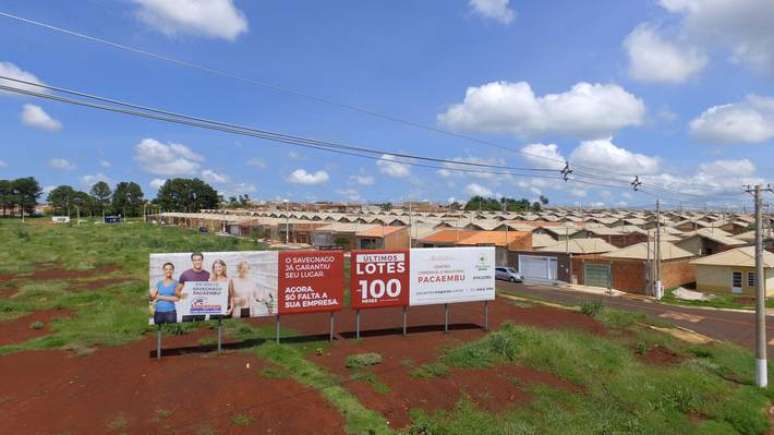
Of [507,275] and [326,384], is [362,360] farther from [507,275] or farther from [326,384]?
[507,275]

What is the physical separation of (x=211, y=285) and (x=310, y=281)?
3.21m

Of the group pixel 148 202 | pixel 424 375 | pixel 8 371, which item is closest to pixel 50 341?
pixel 8 371

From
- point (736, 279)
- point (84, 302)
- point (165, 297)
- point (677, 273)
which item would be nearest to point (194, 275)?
point (165, 297)

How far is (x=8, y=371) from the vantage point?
12797 millimetres

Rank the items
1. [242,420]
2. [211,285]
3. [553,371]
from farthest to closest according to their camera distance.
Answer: [553,371], [211,285], [242,420]

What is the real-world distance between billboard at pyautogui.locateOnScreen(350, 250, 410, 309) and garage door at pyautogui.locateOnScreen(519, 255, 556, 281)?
1355 inches

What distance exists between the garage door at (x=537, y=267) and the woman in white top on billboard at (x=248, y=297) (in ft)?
128

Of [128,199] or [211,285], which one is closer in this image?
[211,285]

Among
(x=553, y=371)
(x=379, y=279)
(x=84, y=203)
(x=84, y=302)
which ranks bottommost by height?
(x=553, y=371)

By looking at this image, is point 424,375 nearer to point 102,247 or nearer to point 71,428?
point 71,428

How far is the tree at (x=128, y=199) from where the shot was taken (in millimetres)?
173250

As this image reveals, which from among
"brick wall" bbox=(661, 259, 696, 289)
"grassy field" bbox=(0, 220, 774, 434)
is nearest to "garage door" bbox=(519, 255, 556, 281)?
"brick wall" bbox=(661, 259, 696, 289)

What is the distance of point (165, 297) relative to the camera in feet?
47.5

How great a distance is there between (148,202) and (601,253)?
177 m
